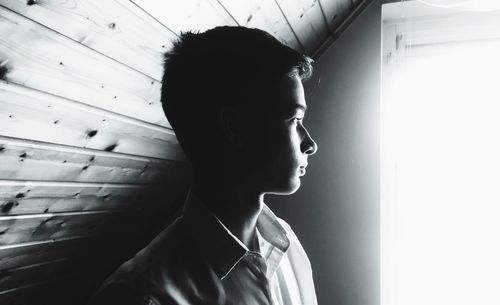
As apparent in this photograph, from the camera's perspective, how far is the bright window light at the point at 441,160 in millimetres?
1663

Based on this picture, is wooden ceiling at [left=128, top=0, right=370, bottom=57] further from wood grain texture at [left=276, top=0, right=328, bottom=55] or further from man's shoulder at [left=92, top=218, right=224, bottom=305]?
man's shoulder at [left=92, top=218, right=224, bottom=305]

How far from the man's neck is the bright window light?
989 mm

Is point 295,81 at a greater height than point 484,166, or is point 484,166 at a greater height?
point 484,166

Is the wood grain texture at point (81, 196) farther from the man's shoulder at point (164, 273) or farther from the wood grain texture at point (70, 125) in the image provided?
the man's shoulder at point (164, 273)

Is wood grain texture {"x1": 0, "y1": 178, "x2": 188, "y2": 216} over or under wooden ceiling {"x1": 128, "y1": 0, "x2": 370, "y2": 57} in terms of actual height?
under

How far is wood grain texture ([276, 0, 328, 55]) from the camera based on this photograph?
1367 mm

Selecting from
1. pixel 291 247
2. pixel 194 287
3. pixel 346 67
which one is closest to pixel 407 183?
pixel 346 67

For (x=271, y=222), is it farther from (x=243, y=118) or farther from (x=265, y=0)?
(x=265, y=0)

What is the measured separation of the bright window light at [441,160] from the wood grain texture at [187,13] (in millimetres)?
1003

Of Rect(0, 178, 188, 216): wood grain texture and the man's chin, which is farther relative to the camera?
Rect(0, 178, 188, 216): wood grain texture

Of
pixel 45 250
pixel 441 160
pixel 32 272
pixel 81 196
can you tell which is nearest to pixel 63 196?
pixel 81 196

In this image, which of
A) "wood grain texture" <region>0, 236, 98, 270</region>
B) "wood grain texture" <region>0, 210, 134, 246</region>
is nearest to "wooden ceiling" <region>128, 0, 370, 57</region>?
"wood grain texture" <region>0, 210, 134, 246</region>

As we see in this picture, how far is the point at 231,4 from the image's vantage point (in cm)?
114

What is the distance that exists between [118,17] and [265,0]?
21.2 inches
